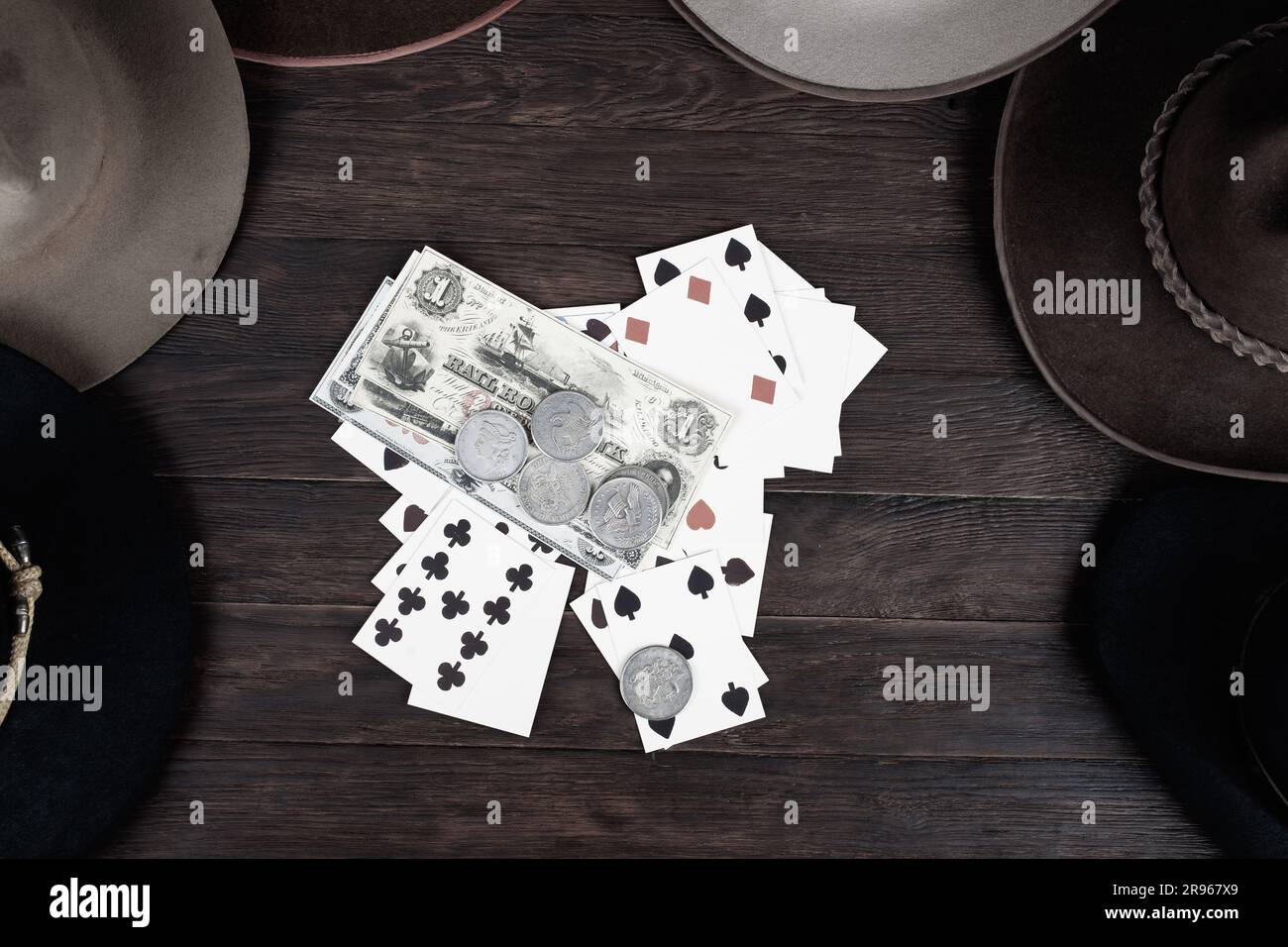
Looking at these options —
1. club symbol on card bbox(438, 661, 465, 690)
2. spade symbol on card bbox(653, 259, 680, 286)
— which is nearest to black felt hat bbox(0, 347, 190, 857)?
club symbol on card bbox(438, 661, 465, 690)

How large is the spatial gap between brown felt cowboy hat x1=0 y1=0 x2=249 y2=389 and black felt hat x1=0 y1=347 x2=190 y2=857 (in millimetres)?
156

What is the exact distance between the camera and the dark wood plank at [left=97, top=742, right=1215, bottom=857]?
1.66 m

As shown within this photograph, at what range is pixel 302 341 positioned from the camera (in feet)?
5.50

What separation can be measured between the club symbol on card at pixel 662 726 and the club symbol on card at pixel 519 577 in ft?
1.23

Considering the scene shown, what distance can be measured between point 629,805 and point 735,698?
12.1 inches

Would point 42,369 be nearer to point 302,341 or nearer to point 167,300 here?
point 167,300

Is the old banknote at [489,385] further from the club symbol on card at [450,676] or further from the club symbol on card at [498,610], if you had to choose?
the club symbol on card at [450,676]

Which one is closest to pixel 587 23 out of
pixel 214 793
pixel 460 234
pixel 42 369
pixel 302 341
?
pixel 460 234

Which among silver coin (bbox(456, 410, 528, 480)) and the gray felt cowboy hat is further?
silver coin (bbox(456, 410, 528, 480))

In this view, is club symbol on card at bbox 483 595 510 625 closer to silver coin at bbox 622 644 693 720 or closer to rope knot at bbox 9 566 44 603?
silver coin at bbox 622 644 693 720

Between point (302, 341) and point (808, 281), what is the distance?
105 centimetres

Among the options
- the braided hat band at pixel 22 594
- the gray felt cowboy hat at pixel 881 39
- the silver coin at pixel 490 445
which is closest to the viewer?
the gray felt cowboy hat at pixel 881 39

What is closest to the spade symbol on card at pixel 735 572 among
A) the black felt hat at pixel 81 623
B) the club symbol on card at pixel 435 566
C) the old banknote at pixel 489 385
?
the old banknote at pixel 489 385

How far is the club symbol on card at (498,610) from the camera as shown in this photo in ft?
5.43
